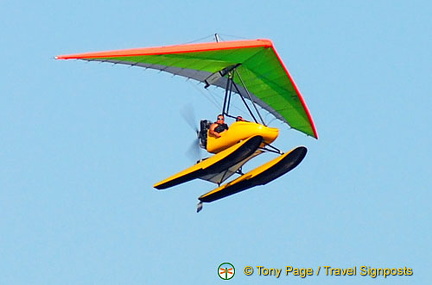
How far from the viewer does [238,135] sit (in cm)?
3434

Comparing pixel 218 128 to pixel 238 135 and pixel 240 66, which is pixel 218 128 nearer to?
pixel 238 135

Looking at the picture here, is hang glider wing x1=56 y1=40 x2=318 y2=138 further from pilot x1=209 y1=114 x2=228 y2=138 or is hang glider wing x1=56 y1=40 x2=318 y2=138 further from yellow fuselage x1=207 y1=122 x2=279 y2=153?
yellow fuselage x1=207 y1=122 x2=279 y2=153

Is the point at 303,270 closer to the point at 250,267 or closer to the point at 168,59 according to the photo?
the point at 250,267

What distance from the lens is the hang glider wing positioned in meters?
33.3

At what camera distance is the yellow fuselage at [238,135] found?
34000 mm

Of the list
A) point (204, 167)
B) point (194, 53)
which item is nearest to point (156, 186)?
point (204, 167)

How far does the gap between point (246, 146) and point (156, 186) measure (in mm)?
2926

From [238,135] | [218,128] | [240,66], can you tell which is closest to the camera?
[238,135]

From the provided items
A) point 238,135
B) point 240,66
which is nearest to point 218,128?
point 238,135

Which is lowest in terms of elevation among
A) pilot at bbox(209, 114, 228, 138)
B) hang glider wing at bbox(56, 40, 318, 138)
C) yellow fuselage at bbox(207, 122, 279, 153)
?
yellow fuselage at bbox(207, 122, 279, 153)

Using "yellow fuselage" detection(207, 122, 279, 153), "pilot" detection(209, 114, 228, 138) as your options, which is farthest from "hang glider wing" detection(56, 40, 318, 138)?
"yellow fuselage" detection(207, 122, 279, 153)

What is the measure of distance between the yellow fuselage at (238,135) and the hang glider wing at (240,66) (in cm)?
149

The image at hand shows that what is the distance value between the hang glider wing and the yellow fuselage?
1.49 meters

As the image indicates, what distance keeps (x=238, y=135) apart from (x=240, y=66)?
2.16 metres
